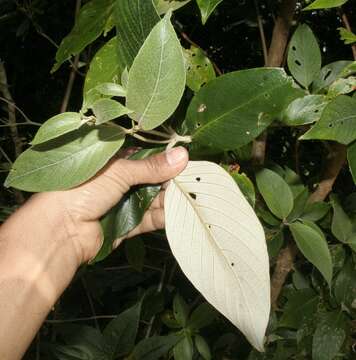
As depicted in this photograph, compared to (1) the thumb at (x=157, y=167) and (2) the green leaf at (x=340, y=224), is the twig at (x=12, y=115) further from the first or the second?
(2) the green leaf at (x=340, y=224)

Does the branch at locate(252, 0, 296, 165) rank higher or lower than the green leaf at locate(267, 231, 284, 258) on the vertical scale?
higher

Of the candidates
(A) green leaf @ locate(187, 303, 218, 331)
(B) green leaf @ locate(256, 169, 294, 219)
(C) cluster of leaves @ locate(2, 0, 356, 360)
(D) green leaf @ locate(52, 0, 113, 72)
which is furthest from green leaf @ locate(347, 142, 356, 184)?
(A) green leaf @ locate(187, 303, 218, 331)

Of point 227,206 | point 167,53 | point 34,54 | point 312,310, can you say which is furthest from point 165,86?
point 34,54

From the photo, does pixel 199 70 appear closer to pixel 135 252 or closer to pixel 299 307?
pixel 135 252

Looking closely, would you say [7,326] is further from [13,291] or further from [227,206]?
[227,206]

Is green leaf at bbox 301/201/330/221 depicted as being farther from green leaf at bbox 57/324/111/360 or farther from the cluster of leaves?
green leaf at bbox 57/324/111/360

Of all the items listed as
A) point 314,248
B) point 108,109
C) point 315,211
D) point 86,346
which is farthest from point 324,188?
point 86,346
